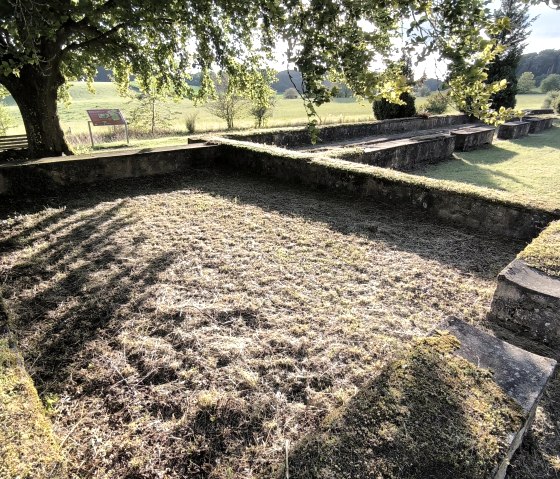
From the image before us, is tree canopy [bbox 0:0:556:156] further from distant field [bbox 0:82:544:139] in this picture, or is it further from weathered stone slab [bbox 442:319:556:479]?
distant field [bbox 0:82:544:139]

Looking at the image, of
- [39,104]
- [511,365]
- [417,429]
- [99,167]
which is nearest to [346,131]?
[99,167]

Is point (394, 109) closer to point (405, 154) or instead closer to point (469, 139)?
point (469, 139)

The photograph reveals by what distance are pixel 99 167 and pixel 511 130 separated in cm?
1854

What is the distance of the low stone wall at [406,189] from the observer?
4.80 meters

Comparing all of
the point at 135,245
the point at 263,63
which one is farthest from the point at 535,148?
the point at 135,245

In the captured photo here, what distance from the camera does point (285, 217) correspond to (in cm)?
545

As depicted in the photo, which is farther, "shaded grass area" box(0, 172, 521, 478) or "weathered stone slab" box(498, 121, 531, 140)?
"weathered stone slab" box(498, 121, 531, 140)

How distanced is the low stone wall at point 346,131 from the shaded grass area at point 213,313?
449 cm

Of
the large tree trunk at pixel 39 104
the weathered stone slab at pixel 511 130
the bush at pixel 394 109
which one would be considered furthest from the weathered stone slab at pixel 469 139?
the large tree trunk at pixel 39 104

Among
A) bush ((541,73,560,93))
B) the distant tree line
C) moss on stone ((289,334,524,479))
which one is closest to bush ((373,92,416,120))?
moss on stone ((289,334,524,479))

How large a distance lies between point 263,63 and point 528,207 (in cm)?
793

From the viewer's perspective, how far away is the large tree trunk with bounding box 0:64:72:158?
7.31 metres

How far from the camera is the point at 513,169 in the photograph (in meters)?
10.6

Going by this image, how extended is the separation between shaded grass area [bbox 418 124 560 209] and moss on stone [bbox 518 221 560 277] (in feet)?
4.60
